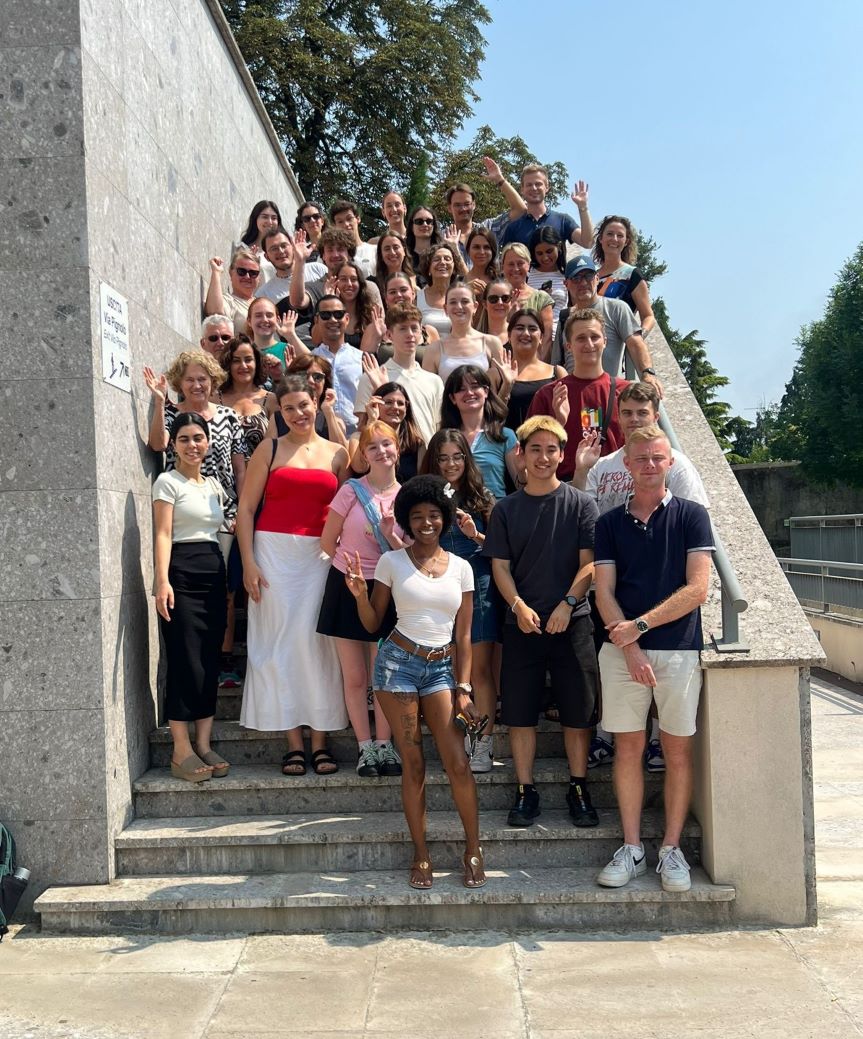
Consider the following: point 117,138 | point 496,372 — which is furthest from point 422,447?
point 117,138

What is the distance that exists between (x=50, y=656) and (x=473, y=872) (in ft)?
7.12

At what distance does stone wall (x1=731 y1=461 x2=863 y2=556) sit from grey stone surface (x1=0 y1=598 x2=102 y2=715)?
29.1m

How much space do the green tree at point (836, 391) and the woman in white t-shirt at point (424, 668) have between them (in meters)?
35.1

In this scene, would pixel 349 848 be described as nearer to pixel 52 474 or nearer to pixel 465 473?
pixel 465 473

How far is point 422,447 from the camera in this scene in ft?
18.1

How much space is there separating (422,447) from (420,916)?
233 centimetres

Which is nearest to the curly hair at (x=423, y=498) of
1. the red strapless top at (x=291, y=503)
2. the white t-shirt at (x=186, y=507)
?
the red strapless top at (x=291, y=503)

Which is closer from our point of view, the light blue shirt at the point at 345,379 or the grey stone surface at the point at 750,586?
the grey stone surface at the point at 750,586

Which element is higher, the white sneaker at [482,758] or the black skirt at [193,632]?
the black skirt at [193,632]

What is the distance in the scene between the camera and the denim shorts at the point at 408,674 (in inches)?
181

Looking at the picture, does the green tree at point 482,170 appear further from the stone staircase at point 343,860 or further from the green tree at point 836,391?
the stone staircase at point 343,860

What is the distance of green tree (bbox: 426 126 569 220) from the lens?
25.7 metres

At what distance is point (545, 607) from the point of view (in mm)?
4930

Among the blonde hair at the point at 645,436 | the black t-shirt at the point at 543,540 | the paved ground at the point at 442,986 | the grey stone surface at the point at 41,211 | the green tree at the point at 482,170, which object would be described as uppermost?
the green tree at the point at 482,170
